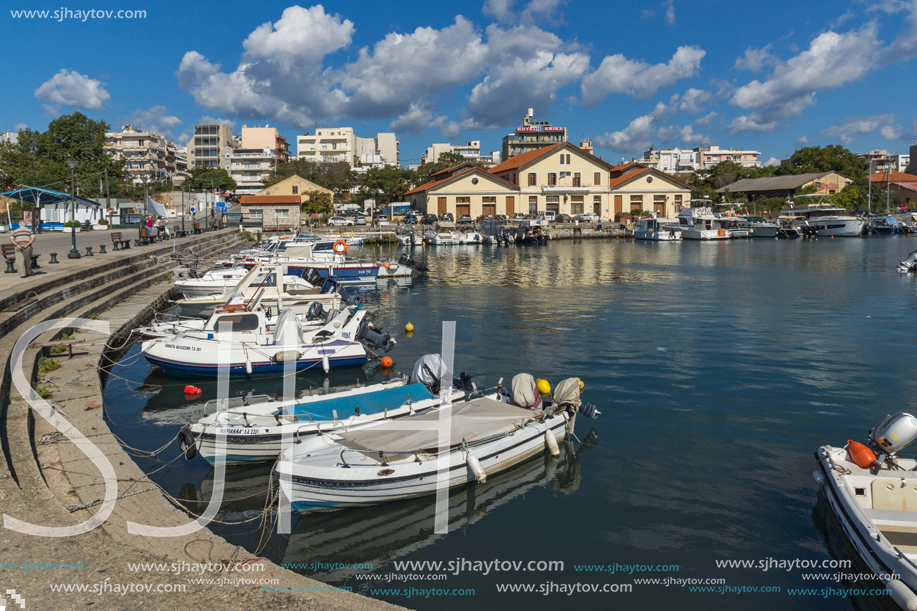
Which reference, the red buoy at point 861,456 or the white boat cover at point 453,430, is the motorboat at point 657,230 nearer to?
the white boat cover at point 453,430

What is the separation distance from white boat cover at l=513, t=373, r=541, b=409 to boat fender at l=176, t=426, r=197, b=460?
580 centimetres

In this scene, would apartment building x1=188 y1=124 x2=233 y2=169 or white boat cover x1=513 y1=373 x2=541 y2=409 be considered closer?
white boat cover x1=513 y1=373 x2=541 y2=409

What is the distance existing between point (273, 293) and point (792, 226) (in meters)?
69.7

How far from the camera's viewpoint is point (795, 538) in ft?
27.9

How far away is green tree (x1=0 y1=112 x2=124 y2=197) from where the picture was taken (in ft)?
200

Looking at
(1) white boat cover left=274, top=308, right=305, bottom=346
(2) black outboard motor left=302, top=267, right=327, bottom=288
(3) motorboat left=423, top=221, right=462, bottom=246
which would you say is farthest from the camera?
(3) motorboat left=423, top=221, right=462, bottom=246

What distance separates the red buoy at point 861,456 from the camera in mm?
8656

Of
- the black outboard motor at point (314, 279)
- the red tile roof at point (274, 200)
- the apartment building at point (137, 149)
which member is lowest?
the black outboard motor at point (314, 279)

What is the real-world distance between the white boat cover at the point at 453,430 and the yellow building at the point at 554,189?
64.5m

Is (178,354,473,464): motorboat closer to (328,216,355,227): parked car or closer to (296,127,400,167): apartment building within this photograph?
(328,216,355,227): parked car

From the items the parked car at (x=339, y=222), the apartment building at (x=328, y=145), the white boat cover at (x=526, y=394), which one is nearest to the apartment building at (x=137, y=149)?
the apartment building at (x=328, y=145)

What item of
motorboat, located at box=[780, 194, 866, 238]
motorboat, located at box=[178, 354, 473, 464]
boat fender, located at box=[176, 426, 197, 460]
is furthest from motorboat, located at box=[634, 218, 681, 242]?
boat fender, located at box=[176, 426, 197, 460]

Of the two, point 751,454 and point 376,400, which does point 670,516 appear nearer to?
point 751,454

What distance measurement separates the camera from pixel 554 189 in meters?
76.2
